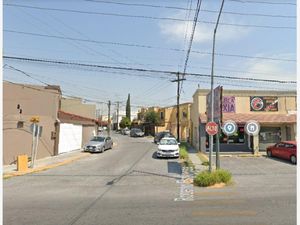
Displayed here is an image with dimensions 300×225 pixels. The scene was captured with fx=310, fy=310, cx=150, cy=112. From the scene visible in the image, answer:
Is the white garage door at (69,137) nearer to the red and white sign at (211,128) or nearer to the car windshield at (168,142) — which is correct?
the car windshield at (168,142)

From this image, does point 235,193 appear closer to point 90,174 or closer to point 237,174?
point 237,174

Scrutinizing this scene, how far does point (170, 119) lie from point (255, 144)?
1348 inches

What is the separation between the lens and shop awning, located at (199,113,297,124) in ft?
81.8

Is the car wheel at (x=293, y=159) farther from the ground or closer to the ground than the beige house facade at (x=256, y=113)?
closer to the ground

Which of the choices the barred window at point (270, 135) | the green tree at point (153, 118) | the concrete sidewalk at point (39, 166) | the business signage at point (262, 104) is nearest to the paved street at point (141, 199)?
the concrete sidewalk at point (39, 166)

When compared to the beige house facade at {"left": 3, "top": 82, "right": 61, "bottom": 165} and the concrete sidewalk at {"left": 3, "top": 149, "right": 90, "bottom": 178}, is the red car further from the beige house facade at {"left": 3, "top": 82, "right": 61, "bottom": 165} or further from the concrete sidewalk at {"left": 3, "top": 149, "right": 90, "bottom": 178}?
the beige house facade at {"left": 3, "top": 82, "right": 61, "bottom": 165}

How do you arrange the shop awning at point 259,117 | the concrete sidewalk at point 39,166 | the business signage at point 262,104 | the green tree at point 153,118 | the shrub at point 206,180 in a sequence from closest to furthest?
the shrub at point 206,180 < the concrete sidewalk at point 39,166 < the shop awning at point 259,117 < the business signage at point 262,104 < the green tree at point 153,118

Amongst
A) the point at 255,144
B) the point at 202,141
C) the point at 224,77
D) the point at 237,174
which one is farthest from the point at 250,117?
the point at 237,174

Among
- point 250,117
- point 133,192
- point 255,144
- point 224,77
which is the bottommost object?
point 133,192

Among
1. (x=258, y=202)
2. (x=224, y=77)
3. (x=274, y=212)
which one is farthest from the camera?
(x=224, y=77)

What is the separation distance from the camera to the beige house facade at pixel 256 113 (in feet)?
85.1

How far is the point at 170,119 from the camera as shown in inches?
2325

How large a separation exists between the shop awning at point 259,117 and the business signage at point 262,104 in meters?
0.56

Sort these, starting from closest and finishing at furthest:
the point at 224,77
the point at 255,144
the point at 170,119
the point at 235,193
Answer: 1. the point at 235,193
2. the point at 224,77
3. the point at 255,144
4. the point at 170,119
